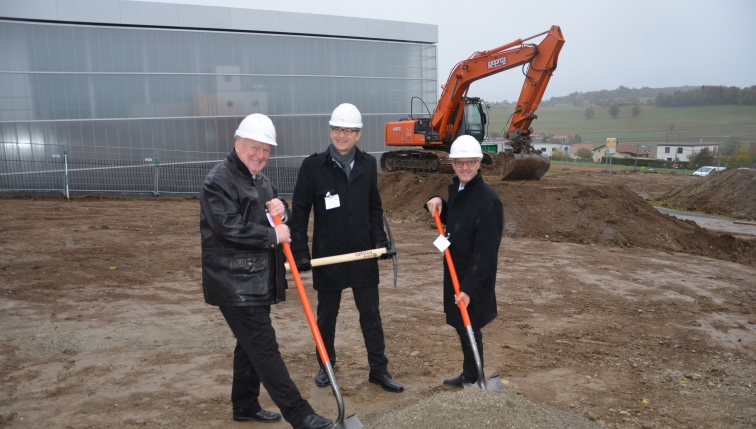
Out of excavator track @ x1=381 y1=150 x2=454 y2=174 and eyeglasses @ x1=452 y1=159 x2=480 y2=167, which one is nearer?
eyeglasses @ x1=452 y1=159 x2=480 y2=167

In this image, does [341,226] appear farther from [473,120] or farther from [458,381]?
[473,120]

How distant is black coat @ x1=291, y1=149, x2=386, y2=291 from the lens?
4980 millimetres

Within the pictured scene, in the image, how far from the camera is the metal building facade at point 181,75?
20781mm

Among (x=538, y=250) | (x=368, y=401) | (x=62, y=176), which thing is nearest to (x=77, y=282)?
(x=368, y=401)

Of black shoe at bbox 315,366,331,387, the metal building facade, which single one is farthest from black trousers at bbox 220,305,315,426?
the metal building facade

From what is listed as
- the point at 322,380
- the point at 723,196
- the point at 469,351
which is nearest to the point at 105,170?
the point at 322,380

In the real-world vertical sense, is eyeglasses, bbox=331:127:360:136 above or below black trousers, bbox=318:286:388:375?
above

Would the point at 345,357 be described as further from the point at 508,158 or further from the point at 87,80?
the point at 87,80

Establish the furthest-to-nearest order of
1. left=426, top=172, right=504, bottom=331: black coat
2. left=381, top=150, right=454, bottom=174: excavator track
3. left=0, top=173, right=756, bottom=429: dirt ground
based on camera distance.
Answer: left=381, top=150, right=454, bottom=174: excavator track → left=0, top=173, right=756, bottom=429: dirt ground → left=426, top=172, right=504, bottom=331: black coat

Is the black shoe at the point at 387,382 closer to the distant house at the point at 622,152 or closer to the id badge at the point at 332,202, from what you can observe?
the id badge at the point at 332,202

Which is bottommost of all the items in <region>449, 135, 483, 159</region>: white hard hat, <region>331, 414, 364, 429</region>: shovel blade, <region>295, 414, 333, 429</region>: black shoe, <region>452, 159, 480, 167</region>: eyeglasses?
<region>331, 414, 364, 429</region>: shovel blade

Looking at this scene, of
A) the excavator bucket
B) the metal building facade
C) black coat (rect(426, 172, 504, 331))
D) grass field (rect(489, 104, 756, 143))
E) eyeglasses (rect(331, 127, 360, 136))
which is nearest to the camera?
black coat (rect(426, 172, 504, 331))

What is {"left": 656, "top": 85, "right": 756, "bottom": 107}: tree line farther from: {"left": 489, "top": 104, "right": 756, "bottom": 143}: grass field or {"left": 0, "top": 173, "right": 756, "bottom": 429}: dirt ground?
{"left": 0, "top": 173, "right": 756, "bottom": 429}: dirt ground

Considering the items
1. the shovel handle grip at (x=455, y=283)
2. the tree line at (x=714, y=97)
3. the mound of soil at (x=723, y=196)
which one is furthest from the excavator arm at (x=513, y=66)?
the tree line at (x=714, y=97)
